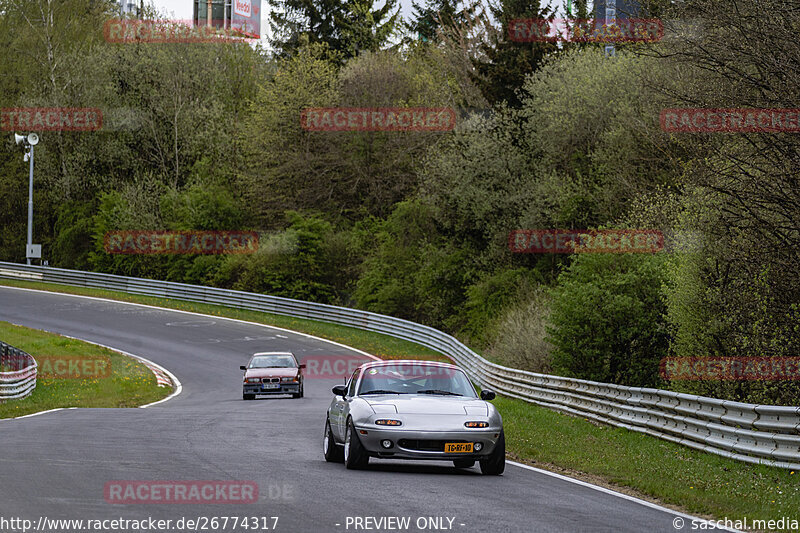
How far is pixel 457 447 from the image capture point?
1188 centimetres

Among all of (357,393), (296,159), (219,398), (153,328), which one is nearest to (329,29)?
(296,159)

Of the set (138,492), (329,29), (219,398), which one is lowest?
(219,398)

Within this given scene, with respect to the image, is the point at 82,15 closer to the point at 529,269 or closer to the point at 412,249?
the point at 412,249

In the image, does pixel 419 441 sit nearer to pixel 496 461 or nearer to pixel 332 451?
pixel 496 461

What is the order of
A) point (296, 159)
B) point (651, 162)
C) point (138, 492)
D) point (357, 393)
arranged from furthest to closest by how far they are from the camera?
point (296, 159) < point (651, 162) < point (357, 393) < point (138, 492)

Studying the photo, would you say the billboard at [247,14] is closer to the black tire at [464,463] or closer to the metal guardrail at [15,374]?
the metal guardrail at [15,374]

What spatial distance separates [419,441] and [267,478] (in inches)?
73.0

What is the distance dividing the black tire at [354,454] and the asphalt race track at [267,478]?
0.65ft

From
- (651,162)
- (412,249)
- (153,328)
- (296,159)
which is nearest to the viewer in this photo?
(651,162)

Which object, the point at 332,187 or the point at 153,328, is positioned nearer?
the point at 153,328

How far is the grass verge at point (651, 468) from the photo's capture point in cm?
1064

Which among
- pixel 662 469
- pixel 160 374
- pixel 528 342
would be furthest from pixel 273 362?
pixel 662 469

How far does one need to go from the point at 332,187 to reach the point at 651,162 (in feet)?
92.1

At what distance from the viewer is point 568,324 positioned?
27156mm
